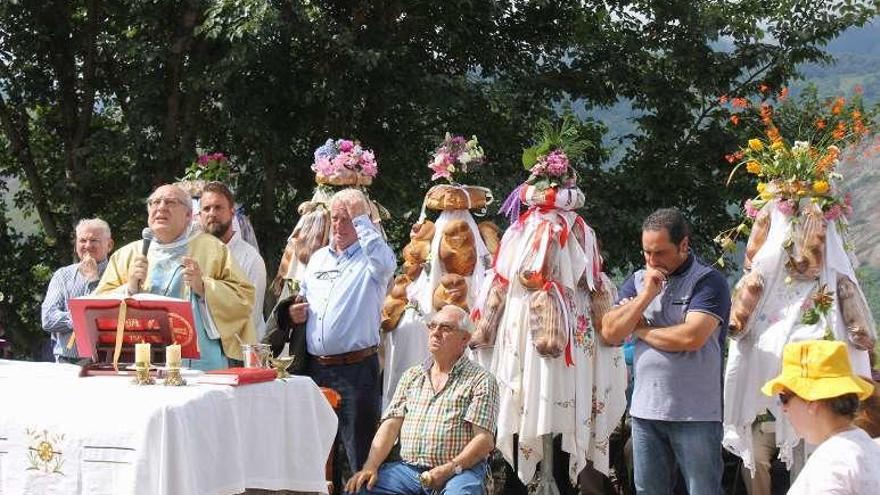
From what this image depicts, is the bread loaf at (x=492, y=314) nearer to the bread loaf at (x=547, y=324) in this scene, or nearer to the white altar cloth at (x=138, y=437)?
→ the bread loaf at (x=547, y=324)

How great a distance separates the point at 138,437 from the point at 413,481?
1.96 m

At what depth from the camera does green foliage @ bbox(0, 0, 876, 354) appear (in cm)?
1458

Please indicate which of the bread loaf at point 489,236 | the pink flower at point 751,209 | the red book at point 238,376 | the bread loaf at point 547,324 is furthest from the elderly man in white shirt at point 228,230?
the pink flower at point 751,209

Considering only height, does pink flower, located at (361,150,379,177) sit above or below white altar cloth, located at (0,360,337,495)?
above

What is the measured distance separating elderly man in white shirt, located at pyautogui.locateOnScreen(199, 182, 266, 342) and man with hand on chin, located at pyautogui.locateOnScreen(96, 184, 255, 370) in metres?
1.32

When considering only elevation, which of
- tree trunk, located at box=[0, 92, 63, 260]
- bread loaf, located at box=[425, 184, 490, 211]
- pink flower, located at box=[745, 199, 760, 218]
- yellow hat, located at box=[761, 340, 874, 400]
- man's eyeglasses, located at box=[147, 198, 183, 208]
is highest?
tree trunk, located at box=[0, 92, 63, 260]

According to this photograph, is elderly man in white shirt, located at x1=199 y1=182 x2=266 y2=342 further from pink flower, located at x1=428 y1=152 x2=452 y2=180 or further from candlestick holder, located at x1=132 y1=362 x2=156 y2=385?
candlestick holder, located at x1=132 y1=362 x2=156 y2=385

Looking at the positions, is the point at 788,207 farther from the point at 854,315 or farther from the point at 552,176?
the point at 552,176

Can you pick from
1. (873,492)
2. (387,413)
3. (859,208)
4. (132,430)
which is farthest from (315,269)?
(859,208)

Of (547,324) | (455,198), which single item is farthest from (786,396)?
(455,198)

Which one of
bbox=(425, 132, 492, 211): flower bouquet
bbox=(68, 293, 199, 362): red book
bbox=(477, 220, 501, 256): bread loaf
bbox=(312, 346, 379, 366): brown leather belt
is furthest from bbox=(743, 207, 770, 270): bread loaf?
bbox=(68, 293, 199, 362): red book

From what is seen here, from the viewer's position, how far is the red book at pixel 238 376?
5.91m

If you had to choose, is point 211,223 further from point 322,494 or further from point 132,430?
point 132,430

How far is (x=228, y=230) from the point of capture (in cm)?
845
